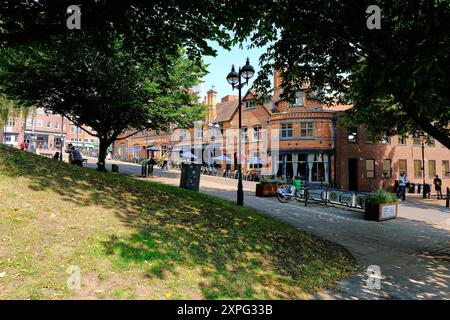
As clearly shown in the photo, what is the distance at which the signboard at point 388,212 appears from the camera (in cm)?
1278

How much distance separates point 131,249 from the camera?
4.75 m

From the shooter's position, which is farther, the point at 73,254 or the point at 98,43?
the point at 98,43

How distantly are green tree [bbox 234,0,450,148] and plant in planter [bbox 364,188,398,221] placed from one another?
4483 millimetres

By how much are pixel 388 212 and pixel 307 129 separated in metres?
18.6

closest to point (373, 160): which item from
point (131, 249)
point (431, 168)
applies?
point (431, 168)

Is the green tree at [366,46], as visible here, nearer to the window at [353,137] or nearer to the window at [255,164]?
the window at [353,137]

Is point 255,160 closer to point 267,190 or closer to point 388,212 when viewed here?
point 267,190

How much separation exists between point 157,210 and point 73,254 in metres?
2.98

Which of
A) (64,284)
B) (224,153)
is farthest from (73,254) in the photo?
(224,153)

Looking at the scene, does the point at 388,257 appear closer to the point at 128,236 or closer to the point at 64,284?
the point at 128,236

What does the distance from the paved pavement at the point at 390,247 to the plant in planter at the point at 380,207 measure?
0.36m

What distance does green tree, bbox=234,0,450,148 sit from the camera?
5727 millimetres

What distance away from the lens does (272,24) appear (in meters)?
8.85

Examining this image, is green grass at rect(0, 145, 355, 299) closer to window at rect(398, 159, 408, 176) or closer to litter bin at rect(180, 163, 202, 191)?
litter bin at rect(180, 163, 202, 191)
